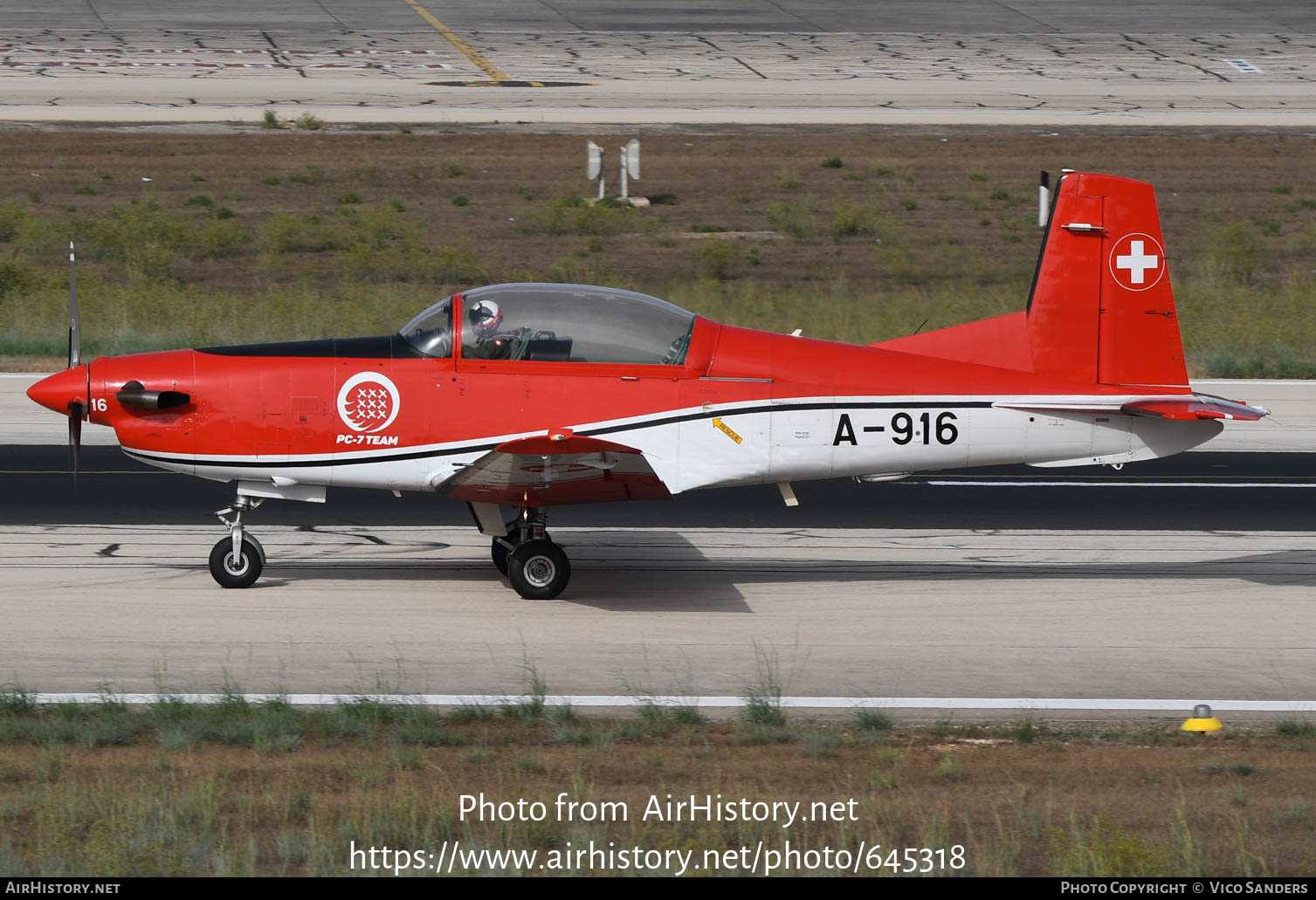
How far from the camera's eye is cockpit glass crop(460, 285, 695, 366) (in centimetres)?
1062

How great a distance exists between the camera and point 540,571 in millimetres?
10977

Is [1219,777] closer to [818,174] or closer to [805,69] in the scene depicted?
[818,174]

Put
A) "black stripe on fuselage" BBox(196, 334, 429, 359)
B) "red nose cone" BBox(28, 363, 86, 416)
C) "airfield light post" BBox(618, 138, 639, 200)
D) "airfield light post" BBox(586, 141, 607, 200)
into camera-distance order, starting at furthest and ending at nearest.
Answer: "airfield light post" BBox(586, 141, 607, 200)
"airfield light post" BBox(618, 138, 639, 200)
"black stripe on fuselage" BBox(196, 334, 429, 359)
"red nose cone" BBox(28, 363, 86, 416)

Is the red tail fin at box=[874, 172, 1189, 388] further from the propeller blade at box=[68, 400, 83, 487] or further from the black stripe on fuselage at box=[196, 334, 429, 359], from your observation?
the propeller blade at box=[68, 400, 83, 487]

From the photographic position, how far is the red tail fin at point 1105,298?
36.5ft

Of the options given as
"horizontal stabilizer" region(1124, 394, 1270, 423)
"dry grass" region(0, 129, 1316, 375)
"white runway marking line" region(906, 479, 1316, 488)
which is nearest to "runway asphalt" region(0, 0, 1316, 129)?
"dry grass" region(0, 129, 1316, 375)

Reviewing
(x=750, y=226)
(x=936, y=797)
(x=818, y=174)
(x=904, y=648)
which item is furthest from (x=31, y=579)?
(x=818, y=174)

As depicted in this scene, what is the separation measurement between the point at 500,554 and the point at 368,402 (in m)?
1.87

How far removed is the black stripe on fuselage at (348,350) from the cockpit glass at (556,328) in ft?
1.54

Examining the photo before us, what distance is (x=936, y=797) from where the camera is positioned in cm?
714

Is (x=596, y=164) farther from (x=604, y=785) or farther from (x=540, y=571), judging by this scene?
(x=604, y=785)

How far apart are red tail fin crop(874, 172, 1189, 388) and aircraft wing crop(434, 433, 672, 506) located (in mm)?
2997

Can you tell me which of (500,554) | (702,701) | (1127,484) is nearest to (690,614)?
(500,554)

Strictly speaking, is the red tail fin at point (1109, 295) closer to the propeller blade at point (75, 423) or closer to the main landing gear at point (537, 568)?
the main landing gear at point (537, 568)
